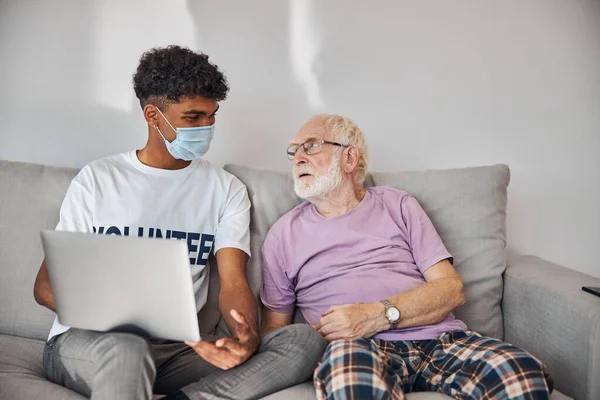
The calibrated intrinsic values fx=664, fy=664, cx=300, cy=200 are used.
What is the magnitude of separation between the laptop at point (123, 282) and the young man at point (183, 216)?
128 millimetres

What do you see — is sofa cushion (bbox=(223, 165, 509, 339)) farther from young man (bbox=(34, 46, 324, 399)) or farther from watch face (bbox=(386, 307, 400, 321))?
watch face (bbox=(386, 307, 400, 321))

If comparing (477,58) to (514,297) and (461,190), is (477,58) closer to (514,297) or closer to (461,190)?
(461,190)

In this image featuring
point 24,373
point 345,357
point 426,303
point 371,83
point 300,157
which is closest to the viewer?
point 345,357

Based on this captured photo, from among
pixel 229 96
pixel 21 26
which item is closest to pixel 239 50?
pixel 229 96

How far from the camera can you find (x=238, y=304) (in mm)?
1774

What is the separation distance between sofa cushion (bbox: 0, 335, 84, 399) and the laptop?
0.62 feet

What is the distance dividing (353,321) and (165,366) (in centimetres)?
49

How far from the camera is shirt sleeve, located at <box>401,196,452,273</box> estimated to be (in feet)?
6.23

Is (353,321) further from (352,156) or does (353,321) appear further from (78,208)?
(78,208)

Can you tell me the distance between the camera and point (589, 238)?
104 inches

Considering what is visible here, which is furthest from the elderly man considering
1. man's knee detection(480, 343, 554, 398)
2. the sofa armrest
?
the sofa armrest

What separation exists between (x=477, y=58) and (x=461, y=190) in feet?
2.37

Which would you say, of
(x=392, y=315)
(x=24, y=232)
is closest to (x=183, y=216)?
(x=24, y=232)

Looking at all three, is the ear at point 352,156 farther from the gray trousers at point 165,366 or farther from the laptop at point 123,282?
the laptop at point 123,282
